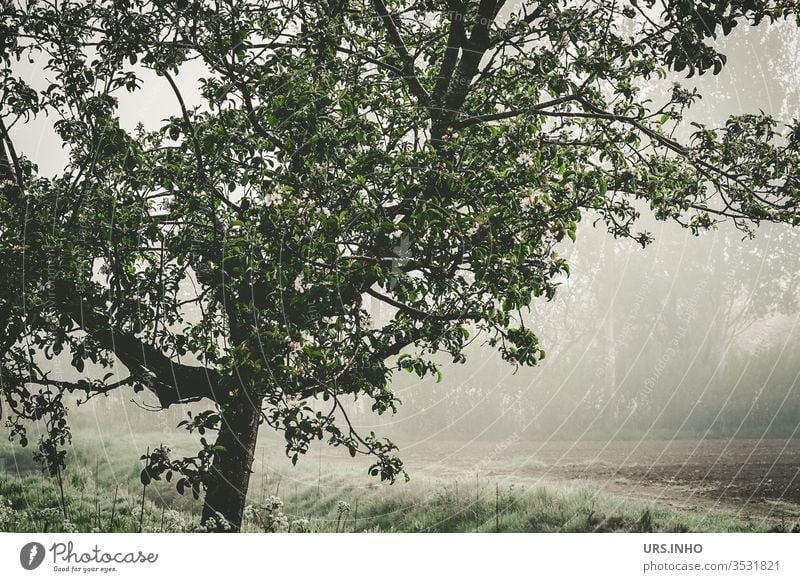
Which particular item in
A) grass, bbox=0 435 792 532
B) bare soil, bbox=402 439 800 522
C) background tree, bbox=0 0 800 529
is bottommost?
bare soil, bbox=402 439 800 522

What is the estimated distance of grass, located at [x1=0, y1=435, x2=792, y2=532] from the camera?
20.1 feet

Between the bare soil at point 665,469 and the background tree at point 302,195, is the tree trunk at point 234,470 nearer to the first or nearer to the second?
the background tree at point 302,195

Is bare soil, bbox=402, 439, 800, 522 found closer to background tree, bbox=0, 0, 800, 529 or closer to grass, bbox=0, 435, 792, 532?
grass, bbox=0, 435, 792, 532

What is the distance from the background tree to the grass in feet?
1.76

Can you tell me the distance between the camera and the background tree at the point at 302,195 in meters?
4.69

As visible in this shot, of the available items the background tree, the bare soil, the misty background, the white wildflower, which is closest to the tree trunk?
the background tree

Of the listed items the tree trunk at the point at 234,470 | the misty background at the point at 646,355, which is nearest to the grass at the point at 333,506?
the tree trunk at the point at 234,470

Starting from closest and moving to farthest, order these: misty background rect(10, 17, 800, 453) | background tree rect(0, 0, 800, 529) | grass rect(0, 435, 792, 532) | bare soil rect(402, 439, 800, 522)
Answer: background tree rect(0, 0, 800, 529) → grass rect(0, 435, 792, 532) → bare soil rect(402, 439, 800, 522) → misty background rect(10, 17, 800, 453)

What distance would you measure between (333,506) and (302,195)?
15.5 ft

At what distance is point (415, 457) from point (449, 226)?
7798 mm

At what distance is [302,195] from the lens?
4703 millimetres

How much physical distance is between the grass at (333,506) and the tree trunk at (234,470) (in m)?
0.21

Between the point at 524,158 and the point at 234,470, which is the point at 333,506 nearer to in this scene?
the point at 234,470
